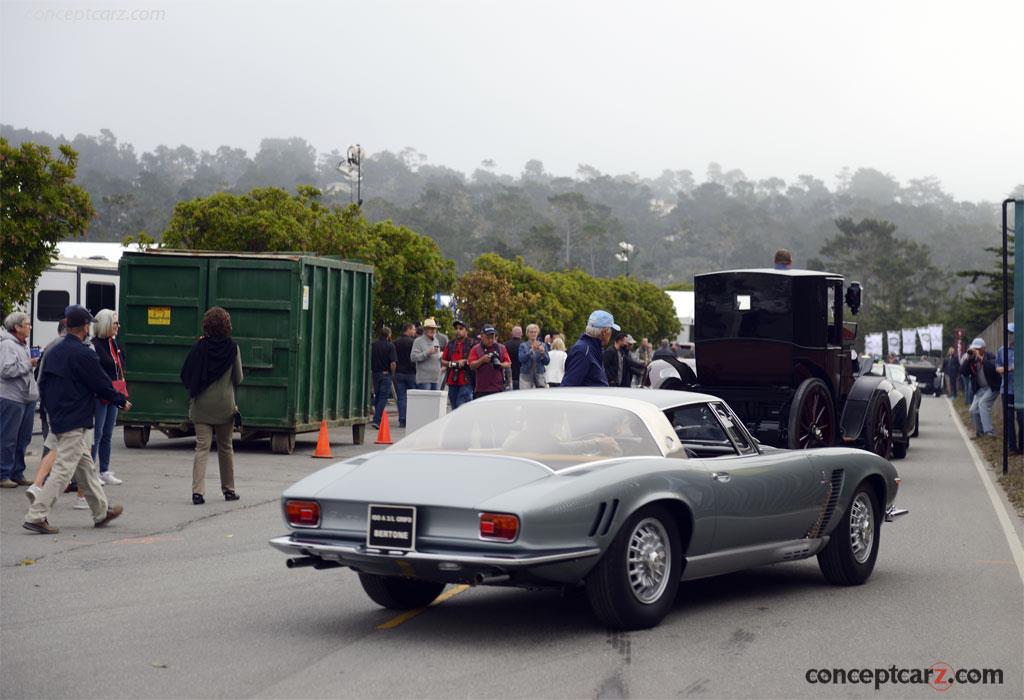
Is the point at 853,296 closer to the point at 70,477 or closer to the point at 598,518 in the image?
the point at 70,477

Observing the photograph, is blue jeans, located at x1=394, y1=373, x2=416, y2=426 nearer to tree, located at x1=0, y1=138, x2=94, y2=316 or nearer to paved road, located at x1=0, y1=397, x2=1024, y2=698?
tree, located at x1=0, y1=138, x2=94, y2=316

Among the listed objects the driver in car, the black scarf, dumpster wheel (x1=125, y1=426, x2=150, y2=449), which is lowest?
dumpster wheel (x1=125, y1=426, x2=150, y2=449)

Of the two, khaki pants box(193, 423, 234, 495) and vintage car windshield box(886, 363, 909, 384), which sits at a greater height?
vintage car windshield box(886, 363, 909, 384)

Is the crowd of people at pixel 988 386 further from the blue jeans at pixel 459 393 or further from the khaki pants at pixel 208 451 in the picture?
the khaki pants at pixel 208 451

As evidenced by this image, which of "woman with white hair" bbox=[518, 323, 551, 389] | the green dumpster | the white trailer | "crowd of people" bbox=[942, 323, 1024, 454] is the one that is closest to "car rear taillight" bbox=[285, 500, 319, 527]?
the green dumpster

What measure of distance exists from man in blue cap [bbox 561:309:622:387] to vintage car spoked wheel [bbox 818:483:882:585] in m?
3.84

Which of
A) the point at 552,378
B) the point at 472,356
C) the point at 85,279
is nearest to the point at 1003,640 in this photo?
the point at 472,356

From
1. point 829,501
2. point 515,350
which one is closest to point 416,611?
point 829,501

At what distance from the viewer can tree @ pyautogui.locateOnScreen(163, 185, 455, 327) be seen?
103 feet

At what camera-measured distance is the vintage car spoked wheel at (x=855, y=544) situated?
29.9ft

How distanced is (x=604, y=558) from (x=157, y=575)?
3801 mm

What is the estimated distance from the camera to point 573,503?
693 cm

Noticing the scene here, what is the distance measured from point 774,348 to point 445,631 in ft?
31.2

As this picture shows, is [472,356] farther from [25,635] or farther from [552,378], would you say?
[25,635]
